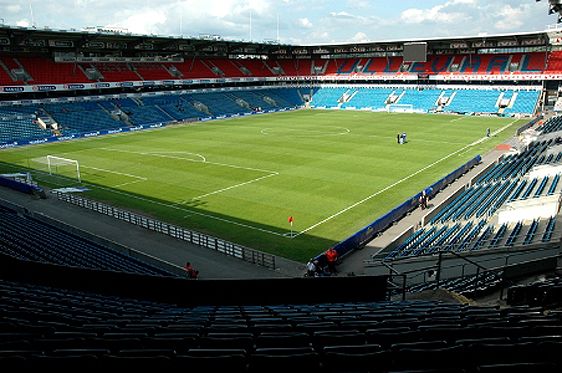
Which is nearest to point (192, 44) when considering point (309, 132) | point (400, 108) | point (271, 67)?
point (271, 67)

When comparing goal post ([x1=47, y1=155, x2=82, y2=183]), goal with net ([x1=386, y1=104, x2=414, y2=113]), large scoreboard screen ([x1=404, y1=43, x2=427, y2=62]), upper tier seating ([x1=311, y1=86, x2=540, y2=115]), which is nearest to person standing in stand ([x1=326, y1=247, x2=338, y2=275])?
goal post ([x1=47, y1=155, x2=82, y2=183])

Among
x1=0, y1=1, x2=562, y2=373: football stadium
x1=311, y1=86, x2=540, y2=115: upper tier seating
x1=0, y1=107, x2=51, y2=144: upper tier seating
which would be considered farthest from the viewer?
x1=311, y1=86, x2=540, y2=115: upper tier seating

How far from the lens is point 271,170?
37.2m

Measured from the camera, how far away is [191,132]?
58.8 m

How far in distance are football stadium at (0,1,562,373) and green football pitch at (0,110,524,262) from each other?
261mm

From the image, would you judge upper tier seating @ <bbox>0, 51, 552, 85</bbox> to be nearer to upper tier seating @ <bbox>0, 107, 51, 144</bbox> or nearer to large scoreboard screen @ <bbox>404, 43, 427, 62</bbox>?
upper tier seating @ <bbox>0, 107, 51, 144</bbox>

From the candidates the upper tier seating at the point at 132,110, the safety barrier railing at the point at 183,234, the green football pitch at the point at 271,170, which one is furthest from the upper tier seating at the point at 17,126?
the safety barrier railing at the point at 183,234

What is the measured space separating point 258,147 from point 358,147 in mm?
10343

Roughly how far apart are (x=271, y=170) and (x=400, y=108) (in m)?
47.4

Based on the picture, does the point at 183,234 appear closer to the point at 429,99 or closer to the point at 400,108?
the point at 400,108

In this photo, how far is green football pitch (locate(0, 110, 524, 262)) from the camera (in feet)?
85.3

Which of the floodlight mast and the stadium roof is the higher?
the stadium roof

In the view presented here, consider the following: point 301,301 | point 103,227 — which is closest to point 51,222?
point 103,227

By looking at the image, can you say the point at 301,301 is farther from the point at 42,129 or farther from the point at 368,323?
the point at 42,129
